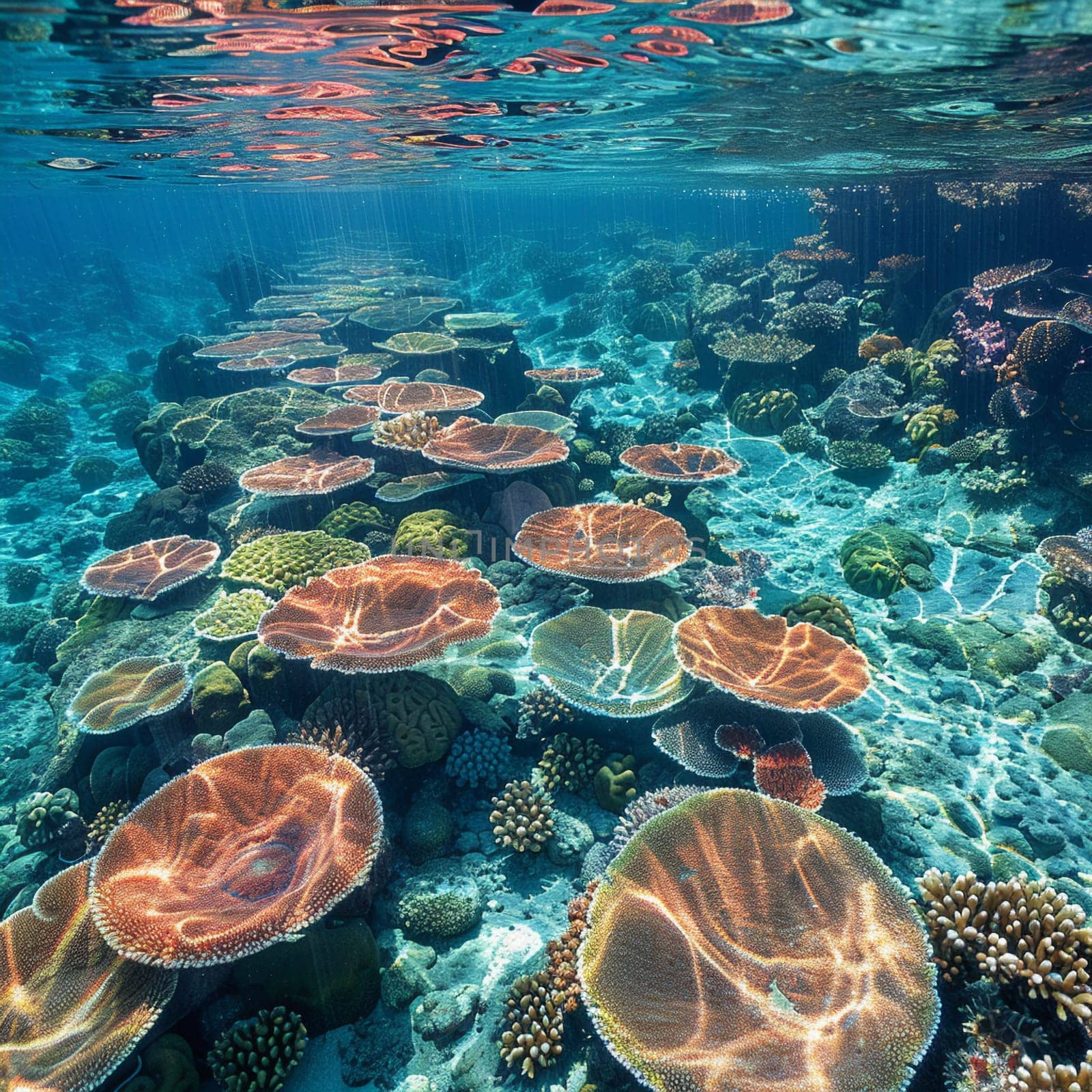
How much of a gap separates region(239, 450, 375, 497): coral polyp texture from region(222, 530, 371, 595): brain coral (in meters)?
1.08

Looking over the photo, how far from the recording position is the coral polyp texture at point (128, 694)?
6.36 metres

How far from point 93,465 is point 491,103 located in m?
15.8

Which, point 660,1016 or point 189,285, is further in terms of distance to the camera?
point 189,285

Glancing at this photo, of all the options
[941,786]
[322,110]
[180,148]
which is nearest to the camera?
Result: [941,786]

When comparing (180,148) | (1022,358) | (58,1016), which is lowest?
(58,1016)

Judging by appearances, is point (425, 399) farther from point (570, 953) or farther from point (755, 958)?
point (755, 958)

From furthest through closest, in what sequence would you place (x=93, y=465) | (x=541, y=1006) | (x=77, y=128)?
(x=93, y=465) < (x=77, y=128) < (x=541, y=1006)

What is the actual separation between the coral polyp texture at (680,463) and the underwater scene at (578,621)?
17cm

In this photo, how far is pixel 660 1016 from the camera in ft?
12.0

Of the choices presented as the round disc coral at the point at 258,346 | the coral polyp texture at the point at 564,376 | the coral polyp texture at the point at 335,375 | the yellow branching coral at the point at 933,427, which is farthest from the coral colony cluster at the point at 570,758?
the round disc coral at the point at 258,346

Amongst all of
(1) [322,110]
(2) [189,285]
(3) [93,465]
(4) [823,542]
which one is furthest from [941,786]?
(2) [189,285]

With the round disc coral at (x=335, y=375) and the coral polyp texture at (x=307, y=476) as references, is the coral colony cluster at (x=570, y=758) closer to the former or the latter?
the coral polyp texture at (x=307, y=476)

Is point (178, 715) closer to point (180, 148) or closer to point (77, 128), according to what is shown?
point (77, 128)

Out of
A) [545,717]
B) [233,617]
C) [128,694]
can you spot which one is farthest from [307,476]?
[545,717]
